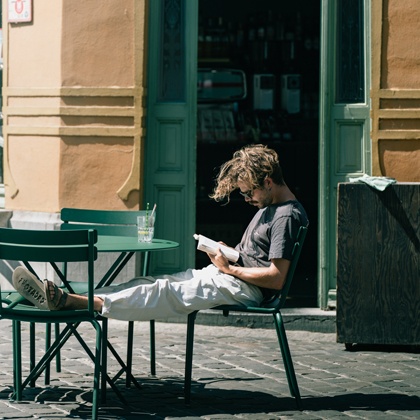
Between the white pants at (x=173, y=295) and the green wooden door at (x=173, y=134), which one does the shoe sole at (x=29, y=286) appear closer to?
the white pants at (x=173, y=295)

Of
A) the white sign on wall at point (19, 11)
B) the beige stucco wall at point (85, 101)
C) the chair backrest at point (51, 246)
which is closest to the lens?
the chair backrest at point (51, 246)

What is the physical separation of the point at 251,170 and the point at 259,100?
642cm

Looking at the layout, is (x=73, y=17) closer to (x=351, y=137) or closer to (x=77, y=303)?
(x=351, y=137)

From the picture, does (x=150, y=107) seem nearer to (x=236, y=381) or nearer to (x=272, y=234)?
(x=236, y=381)

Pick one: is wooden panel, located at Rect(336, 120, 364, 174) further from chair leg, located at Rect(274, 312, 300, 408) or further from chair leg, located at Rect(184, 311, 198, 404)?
chair leg, located at Rect(184, 311, 198, 404)

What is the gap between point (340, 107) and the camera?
9.84 meters

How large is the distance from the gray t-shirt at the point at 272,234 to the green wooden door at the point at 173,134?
9.17 feet

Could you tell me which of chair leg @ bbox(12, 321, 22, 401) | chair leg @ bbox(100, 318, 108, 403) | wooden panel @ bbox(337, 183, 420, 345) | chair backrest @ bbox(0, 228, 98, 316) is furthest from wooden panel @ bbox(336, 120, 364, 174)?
chair backrest @ bbox(0, 228, 98, 316)

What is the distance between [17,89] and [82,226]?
261 cm

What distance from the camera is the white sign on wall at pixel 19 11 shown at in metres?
10.3

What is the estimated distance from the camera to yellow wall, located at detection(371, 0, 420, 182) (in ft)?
31.7

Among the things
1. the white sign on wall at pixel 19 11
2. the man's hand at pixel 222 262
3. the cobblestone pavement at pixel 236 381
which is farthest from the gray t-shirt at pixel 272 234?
the white sign on wall at pixel 19 11

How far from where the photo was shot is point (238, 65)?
13641 millimetres

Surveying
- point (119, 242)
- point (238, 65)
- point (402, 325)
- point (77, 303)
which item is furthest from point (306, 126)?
point (77, 303)
